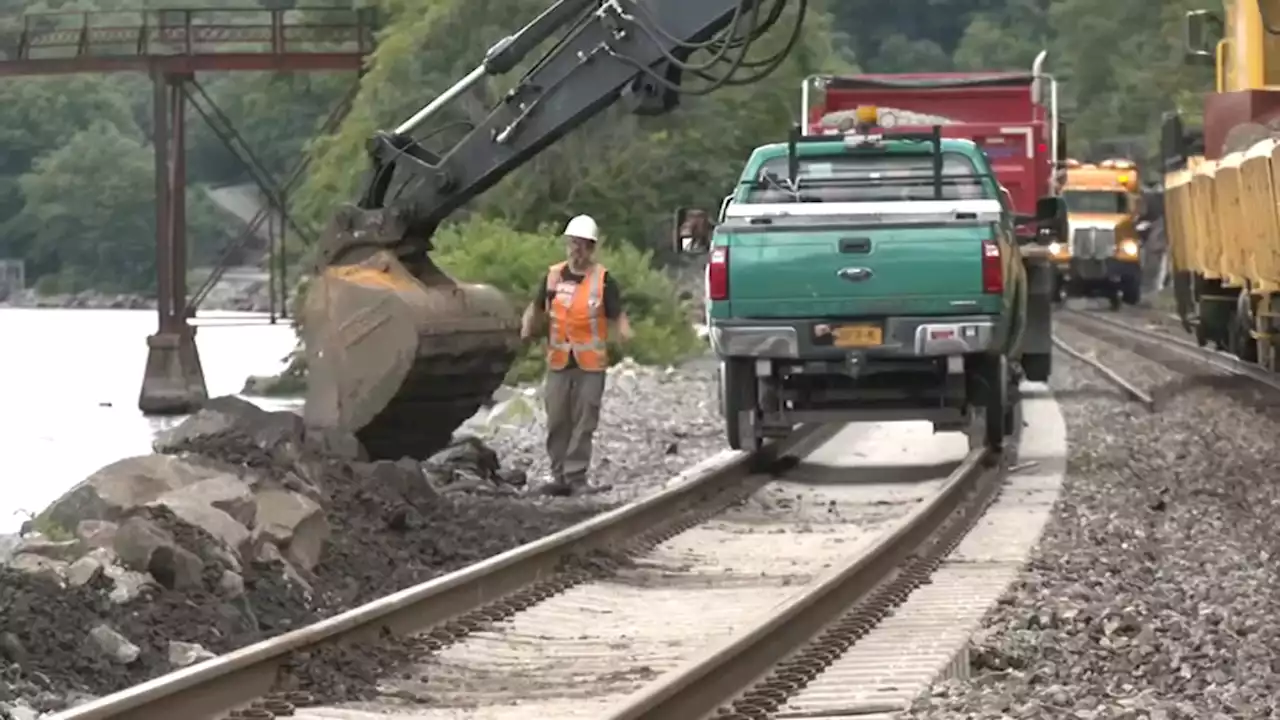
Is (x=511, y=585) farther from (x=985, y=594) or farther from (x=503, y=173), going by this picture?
(x=503, y=173)

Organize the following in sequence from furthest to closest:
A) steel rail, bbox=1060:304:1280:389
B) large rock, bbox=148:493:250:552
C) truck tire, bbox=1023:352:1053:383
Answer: steel rail, bbox=1060:304:1280:389, truck tire, bbox=1023:352:1053:383, large rock, bbox=148:493:250:552

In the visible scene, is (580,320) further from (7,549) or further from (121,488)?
(7,549)

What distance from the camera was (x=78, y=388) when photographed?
1992 inches

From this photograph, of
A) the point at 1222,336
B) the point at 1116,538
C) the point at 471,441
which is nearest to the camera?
the point at 1116,538

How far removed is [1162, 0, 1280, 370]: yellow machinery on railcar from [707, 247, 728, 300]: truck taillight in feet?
19.0

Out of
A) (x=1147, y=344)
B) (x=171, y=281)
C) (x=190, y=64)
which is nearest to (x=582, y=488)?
(x=1147, y=344)

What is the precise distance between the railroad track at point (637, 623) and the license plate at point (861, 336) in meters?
1.04

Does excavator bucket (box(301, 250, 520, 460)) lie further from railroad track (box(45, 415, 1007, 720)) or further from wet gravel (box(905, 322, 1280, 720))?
wet gravel (box(905, 322, 1280, 720))

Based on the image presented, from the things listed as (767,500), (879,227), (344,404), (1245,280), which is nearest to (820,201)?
(879,227)

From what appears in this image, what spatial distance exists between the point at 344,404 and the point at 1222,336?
16341mm

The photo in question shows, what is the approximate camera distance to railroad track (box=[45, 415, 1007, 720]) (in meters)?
8.84

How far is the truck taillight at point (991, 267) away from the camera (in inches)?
645

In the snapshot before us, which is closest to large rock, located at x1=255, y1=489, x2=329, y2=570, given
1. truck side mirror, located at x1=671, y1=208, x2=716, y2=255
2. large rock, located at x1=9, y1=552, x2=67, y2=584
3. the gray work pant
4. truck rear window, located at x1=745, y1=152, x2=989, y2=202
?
large rock, located at x1=9, y1=552, x2=67, y2=584

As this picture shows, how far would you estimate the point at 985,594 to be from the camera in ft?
38.3
